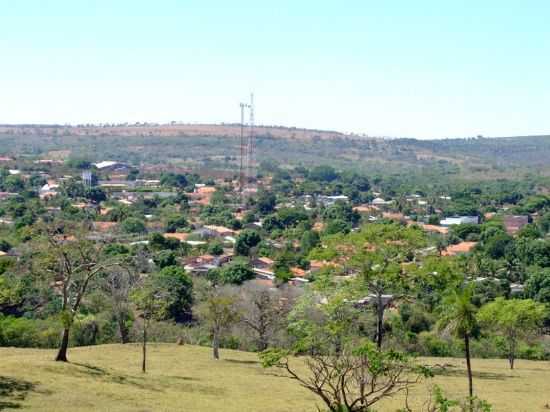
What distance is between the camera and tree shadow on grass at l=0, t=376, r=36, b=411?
23484mm

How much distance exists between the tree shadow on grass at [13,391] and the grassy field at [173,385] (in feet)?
0.09

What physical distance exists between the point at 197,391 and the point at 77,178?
128988mm

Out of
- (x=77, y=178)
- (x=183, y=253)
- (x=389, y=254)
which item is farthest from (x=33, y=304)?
(x=77, y=178)

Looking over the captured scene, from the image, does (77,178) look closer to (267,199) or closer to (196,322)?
(267,199)

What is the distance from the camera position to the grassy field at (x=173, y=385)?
2533 centimetres

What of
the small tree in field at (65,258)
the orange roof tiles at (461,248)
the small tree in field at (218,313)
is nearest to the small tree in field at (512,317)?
the small tree in field at (218,313)

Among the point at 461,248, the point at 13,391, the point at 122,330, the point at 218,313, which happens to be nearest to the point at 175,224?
the point at 461,248

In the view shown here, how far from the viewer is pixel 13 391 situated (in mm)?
25016

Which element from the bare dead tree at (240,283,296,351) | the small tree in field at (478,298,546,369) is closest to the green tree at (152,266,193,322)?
the bare dead tree at (240,283,296,351)

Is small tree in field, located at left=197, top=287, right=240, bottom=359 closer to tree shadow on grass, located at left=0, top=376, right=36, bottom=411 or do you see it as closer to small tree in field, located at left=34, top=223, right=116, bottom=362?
small tree in field, located at left=34, top=223, right=116, bottom=362

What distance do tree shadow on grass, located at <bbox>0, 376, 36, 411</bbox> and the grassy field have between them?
0.03 metres

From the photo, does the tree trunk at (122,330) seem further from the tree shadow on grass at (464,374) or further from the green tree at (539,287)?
the green tree at (539,287)

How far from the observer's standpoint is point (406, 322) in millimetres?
51531

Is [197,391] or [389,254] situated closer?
[197,391]
